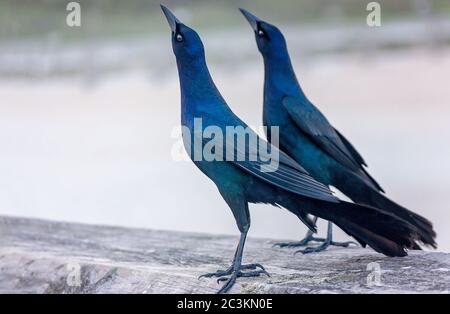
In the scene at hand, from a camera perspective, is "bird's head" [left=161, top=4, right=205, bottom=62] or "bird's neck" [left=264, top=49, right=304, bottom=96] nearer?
"bird's head" [left=161, top=4, right=205, bottom=62]

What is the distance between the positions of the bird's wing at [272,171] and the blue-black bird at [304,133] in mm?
205

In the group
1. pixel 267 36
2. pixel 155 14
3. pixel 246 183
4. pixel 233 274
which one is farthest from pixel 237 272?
pixel 155 14

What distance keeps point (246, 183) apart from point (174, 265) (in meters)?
0.29

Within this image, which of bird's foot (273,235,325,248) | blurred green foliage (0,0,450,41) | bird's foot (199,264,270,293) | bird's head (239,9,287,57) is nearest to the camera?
bird's foot (199,264,270,293)

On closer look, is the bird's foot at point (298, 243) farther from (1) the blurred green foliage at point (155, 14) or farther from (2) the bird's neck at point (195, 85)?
(1) the blurred green foliage at point (155, 14)

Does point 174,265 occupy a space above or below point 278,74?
below

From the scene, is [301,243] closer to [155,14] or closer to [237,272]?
[237,272]

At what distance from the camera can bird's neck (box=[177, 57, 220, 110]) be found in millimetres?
1631

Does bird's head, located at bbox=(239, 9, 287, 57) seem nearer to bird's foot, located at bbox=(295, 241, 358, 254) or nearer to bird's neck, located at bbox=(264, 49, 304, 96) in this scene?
bird's neck, located at bbox=(264, 49, 304, 96)

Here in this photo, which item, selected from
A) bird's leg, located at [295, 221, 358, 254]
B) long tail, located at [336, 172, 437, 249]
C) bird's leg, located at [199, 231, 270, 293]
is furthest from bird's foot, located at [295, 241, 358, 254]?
bird's leg, located at [199, 231, 270, 293]

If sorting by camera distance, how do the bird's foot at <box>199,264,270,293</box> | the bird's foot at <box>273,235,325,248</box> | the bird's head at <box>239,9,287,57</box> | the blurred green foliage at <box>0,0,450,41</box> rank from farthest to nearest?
the blurred green foliage at <box>0,0,450,41</box>, the bird's foot at <box>273,235,325,248</box>, the bird's head at <box>239,9,287,57</box>, the bird's foot at <box>199,264,270,293</box>

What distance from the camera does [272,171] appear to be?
1.60 m

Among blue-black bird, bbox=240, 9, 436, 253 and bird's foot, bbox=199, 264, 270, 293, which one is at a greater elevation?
blue-black bird, bbox=240, 9, 436, 253

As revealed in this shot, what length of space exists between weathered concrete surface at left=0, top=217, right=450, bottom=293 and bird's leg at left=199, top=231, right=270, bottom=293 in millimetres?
16
